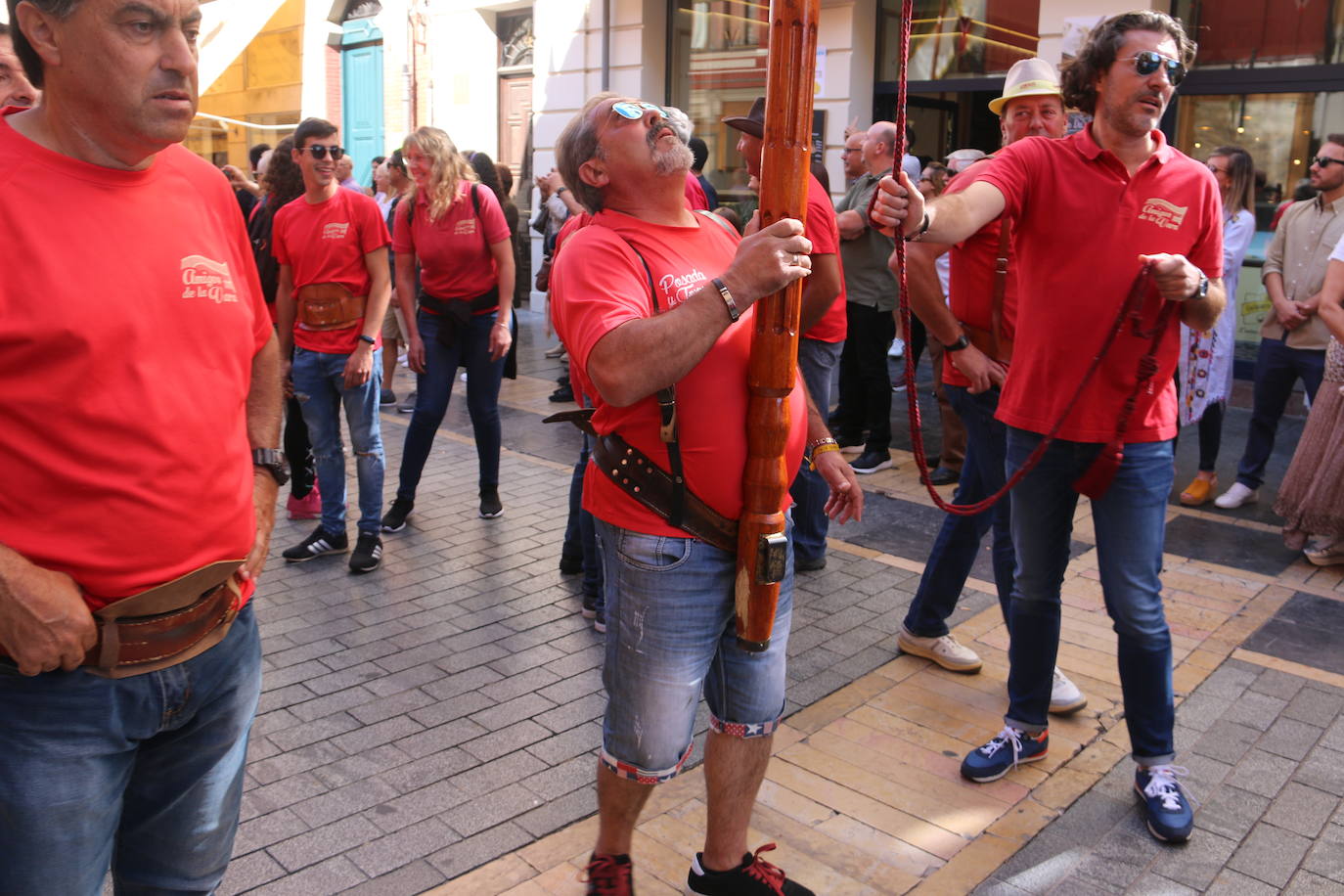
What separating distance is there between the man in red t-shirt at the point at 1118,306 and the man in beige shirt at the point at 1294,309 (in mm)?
3634

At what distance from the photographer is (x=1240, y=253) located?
22.8 ft

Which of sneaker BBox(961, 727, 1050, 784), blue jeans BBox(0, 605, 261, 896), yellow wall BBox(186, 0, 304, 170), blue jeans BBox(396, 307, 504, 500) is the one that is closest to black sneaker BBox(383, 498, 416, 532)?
blue jeans BBox(396, 307, 504, 500)

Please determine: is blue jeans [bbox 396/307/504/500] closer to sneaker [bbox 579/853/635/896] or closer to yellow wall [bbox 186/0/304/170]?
sneaker [bbox 579/853/635/896]

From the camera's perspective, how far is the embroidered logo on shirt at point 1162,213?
10.2ft

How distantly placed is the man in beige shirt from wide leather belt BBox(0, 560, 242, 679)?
5998 mm

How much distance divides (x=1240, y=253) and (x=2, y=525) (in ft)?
22.8

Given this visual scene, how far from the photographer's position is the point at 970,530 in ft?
13.8

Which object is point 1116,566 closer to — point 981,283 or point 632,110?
point 981,283

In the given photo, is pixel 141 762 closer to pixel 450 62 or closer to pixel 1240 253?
pixel 1240 253

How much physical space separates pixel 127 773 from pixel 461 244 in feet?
14.1

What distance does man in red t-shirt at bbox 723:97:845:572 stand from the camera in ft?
15.2

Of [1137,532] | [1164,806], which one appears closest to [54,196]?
[1137,532]

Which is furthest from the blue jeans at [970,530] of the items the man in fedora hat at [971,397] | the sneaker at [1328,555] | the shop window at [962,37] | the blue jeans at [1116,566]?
the shop window at [962,37]

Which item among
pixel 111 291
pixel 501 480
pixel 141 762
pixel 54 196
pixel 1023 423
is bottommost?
pixel 501 480
